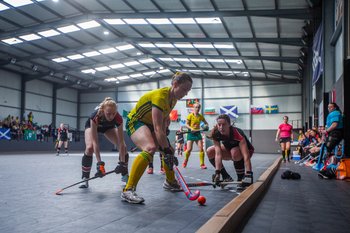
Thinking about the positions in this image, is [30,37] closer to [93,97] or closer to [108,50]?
[108,50]

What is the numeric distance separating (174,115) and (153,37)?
13.4 metres

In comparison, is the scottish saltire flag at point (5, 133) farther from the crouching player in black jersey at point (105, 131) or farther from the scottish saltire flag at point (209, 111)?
the crouching player in black jersey at point (105, 131)

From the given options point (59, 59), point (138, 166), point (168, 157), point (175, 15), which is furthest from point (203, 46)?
point (138, 166)

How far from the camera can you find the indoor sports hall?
11.5 ft

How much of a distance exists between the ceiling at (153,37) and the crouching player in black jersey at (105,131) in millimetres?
11738

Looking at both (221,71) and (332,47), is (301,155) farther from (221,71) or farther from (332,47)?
(221,71)

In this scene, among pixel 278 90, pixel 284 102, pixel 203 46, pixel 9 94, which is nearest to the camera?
pixel 203 46

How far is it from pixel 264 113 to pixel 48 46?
19002 millimetres

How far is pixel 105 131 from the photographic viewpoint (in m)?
5.40

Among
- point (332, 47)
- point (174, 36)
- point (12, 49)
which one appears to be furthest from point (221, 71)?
point (332, 47)

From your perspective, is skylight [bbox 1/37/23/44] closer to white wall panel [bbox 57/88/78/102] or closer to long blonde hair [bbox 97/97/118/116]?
white wall panel [bbox 57/88/78/102]

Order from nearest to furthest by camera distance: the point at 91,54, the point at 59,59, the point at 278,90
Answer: the point at 91,54 → the point at 59,59 → the point at 278,90

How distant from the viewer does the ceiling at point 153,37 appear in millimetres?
16516

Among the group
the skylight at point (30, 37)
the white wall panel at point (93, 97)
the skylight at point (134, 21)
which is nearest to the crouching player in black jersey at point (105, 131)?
the skylight at point (134, 21)
